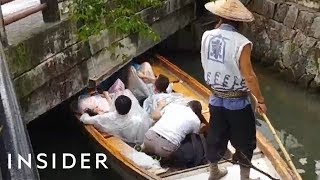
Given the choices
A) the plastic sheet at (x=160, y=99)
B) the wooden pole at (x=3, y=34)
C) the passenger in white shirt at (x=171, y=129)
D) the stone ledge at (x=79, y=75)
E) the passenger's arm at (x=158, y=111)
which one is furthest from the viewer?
the plastic sheet at (x=160, y=99)

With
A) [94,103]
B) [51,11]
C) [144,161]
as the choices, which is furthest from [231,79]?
[94,103]

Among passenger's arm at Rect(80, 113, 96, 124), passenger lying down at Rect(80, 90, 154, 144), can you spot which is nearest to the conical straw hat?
passenger lying down at Rect(80, 90, 154, 144)

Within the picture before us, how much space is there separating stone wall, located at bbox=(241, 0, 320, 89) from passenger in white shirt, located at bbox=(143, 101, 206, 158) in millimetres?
4361

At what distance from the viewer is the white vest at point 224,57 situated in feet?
18.6

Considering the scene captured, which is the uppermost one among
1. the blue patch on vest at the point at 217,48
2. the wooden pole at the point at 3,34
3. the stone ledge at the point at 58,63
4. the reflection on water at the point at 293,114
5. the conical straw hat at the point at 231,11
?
the conical straw hat at the point at 231,11

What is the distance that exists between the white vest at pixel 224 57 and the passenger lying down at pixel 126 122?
2.19m

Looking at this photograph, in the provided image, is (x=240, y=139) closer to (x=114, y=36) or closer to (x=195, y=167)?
(x=195, y=167)

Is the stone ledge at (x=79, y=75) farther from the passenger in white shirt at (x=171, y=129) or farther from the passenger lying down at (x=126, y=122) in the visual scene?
the passenger in white shirt at (x=171, y=129)

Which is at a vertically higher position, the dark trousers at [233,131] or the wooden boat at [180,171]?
the dark trousers at [233,131]

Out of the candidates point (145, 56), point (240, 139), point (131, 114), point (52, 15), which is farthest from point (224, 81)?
point (145, 56)

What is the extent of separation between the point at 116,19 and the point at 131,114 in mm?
1810

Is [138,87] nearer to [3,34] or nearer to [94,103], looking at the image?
[94,103]

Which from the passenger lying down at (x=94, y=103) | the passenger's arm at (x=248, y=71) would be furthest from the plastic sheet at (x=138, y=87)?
the passenger's arm at (x=248, y=71)

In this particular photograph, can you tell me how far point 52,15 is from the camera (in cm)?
797
